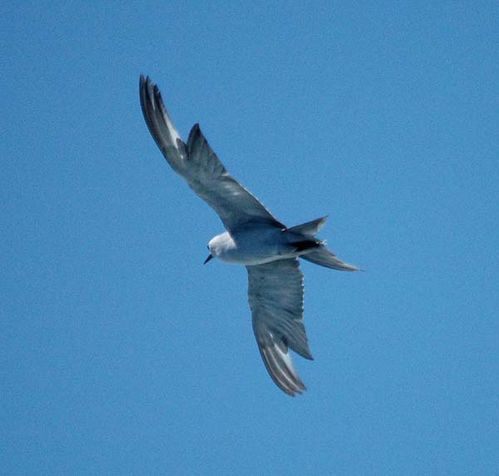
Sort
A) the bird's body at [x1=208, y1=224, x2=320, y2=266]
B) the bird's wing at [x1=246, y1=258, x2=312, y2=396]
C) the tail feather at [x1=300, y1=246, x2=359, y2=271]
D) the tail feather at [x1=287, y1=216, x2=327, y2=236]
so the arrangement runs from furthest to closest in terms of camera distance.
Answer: the bird's wing at [x1=246, y1=258, x2=312, y2=396] → the tail feather at [x1=300, y1=246, x2=359, y2=271] → the bird's body at [x1=208, y1=224, x2=320, y2=266] → the tail feather at [x1=287, y1=216, x2=327, y2=236]

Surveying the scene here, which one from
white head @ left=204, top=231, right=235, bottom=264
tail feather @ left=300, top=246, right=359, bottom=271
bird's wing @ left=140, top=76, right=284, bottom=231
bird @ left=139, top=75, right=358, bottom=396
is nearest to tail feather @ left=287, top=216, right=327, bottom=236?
bird @ left=139, top=75, right=358, bottom=396

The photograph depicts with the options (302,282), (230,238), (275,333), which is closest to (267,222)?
(230,238)

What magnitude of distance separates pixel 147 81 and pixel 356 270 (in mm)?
3637

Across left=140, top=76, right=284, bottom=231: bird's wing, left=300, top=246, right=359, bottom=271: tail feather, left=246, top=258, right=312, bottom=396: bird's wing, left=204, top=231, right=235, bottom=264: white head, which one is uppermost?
left=140, top=76, right=284, bottom=231: bird's wing

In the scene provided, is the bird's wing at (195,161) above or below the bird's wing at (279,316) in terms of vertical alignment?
above

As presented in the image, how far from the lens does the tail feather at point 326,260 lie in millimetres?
11258

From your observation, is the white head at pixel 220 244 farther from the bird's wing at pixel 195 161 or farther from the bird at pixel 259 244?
the bird's wing at pixel 195 161

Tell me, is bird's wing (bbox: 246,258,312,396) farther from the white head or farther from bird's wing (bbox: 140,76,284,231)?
bird's wing (bbox: 140,76,284,231)

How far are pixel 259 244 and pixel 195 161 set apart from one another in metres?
1.48

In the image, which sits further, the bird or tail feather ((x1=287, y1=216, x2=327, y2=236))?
tail feather ((x1=287, y1=216, x2=327, y2=236))

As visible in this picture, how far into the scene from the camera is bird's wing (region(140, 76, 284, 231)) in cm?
1020

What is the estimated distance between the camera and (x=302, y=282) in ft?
39.4

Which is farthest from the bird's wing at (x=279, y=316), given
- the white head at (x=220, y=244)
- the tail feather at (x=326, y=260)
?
the white head at (x=220, y=244)

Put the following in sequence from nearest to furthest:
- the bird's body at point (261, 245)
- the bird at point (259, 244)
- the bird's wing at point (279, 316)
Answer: the bird at point (259, 244), the bird's body at point (261, 245), the bird's wing at point (279, 316)
